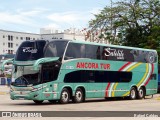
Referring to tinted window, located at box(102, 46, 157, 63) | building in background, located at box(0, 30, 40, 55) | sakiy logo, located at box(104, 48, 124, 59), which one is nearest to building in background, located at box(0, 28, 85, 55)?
building in background, located at box(0, 30, 40, 55)

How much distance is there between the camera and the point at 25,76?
22375mm

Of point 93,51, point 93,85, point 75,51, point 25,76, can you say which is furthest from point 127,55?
point 25,76

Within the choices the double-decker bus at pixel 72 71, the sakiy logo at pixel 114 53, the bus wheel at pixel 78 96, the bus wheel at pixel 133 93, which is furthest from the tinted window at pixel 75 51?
the bus wheel at pixel 133 93

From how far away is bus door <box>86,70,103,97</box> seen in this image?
24859mm

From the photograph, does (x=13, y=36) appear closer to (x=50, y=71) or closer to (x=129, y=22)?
(x=129, y=22)

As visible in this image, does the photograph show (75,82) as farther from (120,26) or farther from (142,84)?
(120,26)

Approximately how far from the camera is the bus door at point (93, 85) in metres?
24.9

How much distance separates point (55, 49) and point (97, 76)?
395 cm

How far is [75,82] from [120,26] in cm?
2131

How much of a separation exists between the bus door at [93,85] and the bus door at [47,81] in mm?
2914

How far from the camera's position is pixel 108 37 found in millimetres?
44062

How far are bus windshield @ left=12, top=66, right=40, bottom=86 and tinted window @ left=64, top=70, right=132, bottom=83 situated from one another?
198cm

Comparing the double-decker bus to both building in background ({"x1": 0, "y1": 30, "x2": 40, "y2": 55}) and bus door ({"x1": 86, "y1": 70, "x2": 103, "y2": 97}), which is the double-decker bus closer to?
bus door ({"x1": 86, "y1": 70, "x2": 103, "y2": 97})

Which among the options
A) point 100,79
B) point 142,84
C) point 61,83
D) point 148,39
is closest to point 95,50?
point 100,79
